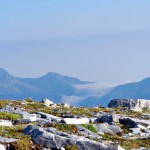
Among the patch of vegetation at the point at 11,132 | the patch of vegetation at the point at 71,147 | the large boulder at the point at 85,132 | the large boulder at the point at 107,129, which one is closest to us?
the patch of vegetation at the point at 71,147

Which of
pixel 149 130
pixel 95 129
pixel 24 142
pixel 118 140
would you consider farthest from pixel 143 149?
pixel 149 130

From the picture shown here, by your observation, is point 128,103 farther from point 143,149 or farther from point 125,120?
point 143,149

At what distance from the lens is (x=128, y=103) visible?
226ft

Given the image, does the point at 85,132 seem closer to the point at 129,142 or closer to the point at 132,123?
the point at 129,142

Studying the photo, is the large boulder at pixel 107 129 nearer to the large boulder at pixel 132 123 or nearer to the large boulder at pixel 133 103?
the large boulder at pixel 132 123

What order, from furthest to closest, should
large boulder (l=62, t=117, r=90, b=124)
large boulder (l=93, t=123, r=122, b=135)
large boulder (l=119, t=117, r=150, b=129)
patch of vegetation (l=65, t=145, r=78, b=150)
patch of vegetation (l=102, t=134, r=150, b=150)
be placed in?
1. large boulder (l=119, t=117, r=150, b=129)
2. large boulder (l=62, t=117, r=90, b=124)
3. large boulder (l=93, t=123, r=122, b=135)
4. patch of vegetation (l=102, t=134, r=150, b=150)
5. patch of vegetation (l=65, t=145, r=78, b=150)

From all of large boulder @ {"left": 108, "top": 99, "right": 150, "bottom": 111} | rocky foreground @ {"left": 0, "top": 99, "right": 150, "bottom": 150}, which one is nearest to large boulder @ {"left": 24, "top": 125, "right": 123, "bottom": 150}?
rocky foreground @ {"left": 0, "top": 99, "right": 150, "bottom": 150}

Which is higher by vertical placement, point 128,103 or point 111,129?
point 128,103

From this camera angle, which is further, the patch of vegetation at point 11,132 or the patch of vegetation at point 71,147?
the patch of vegetation at point 11,132

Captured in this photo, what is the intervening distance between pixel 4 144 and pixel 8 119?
420 inches

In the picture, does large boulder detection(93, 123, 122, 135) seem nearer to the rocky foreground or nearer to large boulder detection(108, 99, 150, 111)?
the rocky foreground

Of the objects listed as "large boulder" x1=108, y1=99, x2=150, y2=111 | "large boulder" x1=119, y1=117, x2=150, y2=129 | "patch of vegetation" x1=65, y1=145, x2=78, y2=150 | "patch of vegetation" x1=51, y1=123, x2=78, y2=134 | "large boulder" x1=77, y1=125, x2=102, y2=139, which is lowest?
"patch of vegetation" x1=65, y1=145, x2=78, y2=150

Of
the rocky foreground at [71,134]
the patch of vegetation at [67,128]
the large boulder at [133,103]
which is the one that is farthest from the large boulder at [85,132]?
the large boulder at [133,103]

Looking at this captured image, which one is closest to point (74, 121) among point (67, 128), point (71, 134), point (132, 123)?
point (132, 123)
